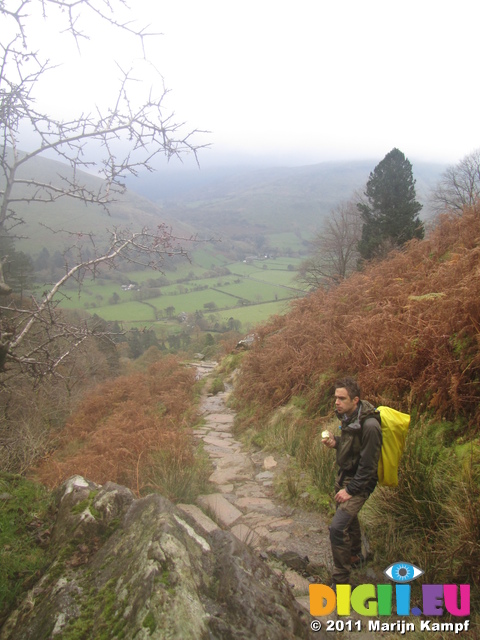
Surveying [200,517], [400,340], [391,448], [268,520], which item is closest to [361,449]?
[391,448]

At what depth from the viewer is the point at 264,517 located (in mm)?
4430

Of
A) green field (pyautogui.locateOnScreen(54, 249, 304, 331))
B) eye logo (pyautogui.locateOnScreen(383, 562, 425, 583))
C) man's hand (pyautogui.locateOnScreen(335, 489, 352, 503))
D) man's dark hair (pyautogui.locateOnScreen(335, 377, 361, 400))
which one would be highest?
man's dark hair (pyautogui.locateOnScreen(335, 377, 361, 400))

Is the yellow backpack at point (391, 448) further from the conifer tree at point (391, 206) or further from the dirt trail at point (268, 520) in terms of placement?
the conifer tree at point (391, 206)

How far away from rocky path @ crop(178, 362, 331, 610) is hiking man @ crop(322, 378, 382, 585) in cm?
36

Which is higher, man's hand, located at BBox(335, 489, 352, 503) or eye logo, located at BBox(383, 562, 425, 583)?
man's hand, located at BBox(335, 489, 352, 503)

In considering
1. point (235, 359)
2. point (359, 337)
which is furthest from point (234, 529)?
point (235, 359)

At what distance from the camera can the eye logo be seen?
9.28 feet

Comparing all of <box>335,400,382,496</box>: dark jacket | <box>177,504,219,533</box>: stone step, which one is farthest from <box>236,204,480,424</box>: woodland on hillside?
<box>177,504,219,533</box>: stone step

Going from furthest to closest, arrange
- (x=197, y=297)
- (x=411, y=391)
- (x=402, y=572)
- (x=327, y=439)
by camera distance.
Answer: (x=197, y=297) → (x=411, y=391) → (x=327, y=439) → (x=402, y=572)

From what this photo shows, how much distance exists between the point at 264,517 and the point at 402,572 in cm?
188

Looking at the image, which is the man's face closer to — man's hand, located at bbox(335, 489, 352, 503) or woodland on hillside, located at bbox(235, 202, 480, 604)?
man's hand, located at bbox(335, 489, 352, 503)

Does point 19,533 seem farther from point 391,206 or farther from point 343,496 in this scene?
point 391,206

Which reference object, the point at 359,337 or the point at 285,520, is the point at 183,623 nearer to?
the point at 285,520

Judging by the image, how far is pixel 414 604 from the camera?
272cm
